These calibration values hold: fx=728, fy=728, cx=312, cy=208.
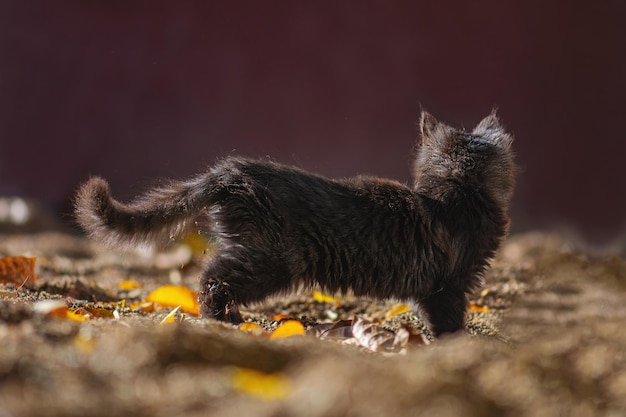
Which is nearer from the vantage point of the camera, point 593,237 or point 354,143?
point 593,237

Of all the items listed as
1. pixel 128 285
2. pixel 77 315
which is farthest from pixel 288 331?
pixel 128 285

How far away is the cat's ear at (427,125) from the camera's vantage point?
3760 millimetres

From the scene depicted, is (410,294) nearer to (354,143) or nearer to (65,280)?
(65,280)

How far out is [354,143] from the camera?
6871mm

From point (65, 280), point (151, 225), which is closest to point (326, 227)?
point (151, 225)

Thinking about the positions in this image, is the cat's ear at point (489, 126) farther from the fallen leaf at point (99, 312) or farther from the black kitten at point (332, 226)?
the fallen leaf at point (99, 312)

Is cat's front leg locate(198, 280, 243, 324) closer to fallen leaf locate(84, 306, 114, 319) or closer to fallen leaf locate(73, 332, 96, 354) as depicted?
fallen leaf locate(84, 306, 114, 319)

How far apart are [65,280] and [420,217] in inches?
80.8

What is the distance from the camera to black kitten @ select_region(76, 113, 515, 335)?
3.01 meters

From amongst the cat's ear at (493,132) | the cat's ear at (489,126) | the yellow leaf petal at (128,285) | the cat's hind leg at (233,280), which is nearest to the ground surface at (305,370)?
the cat's hind leg at (233,280)

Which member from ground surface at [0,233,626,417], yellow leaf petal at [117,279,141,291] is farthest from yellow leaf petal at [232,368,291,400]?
yellow leaf petal at [117,279,141,291]

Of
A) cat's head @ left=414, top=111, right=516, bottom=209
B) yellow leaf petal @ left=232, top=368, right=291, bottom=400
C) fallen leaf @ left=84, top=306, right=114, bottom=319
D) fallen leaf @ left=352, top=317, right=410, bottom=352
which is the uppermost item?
cat's head @ left=414, top=111, right=516, bottom=209

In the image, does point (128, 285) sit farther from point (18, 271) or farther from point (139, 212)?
point (139, 212)

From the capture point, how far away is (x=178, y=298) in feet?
11.3
